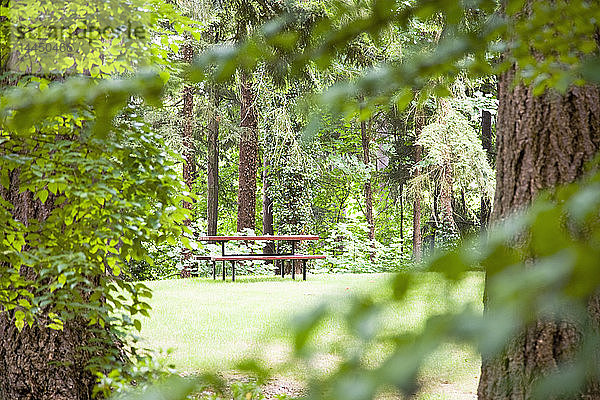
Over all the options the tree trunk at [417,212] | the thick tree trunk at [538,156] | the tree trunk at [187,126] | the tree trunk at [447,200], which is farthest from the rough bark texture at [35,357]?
the tree trunk at [417,212]

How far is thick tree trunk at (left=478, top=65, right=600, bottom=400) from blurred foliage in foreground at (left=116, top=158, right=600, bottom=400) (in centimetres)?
189

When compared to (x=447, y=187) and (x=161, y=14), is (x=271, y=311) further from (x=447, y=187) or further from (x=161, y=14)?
(x=447, y=187)

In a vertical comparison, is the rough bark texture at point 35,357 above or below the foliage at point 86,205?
below

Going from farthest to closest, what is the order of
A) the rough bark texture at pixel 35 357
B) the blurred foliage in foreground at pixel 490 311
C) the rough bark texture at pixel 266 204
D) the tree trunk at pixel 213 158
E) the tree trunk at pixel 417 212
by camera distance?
the rough bark texture at pixel 266 204 < the tree trunk at pixel 417 212 < the tree trunk at pixel 213 158 < the rough bark texture at pixel 35 357 < the blurred foliage in foreground at pixel 490 311

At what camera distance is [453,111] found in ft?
29.2

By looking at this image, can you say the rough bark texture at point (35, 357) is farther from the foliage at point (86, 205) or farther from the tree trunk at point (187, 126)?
the tree trunk at point (187, 126)

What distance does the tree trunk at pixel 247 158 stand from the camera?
891cm

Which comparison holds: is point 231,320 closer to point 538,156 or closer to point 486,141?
point 538,156

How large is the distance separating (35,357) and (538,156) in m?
2.12

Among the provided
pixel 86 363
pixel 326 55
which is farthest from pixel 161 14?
pixel 326 55

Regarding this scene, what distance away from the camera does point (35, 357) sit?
281 centimetres

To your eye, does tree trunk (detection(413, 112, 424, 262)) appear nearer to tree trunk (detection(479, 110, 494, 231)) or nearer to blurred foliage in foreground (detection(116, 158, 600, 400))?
tree trunk (detection(479, 110, 494, 231))

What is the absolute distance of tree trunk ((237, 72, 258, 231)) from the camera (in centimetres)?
891

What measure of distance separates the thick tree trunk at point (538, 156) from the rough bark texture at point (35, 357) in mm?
1669
